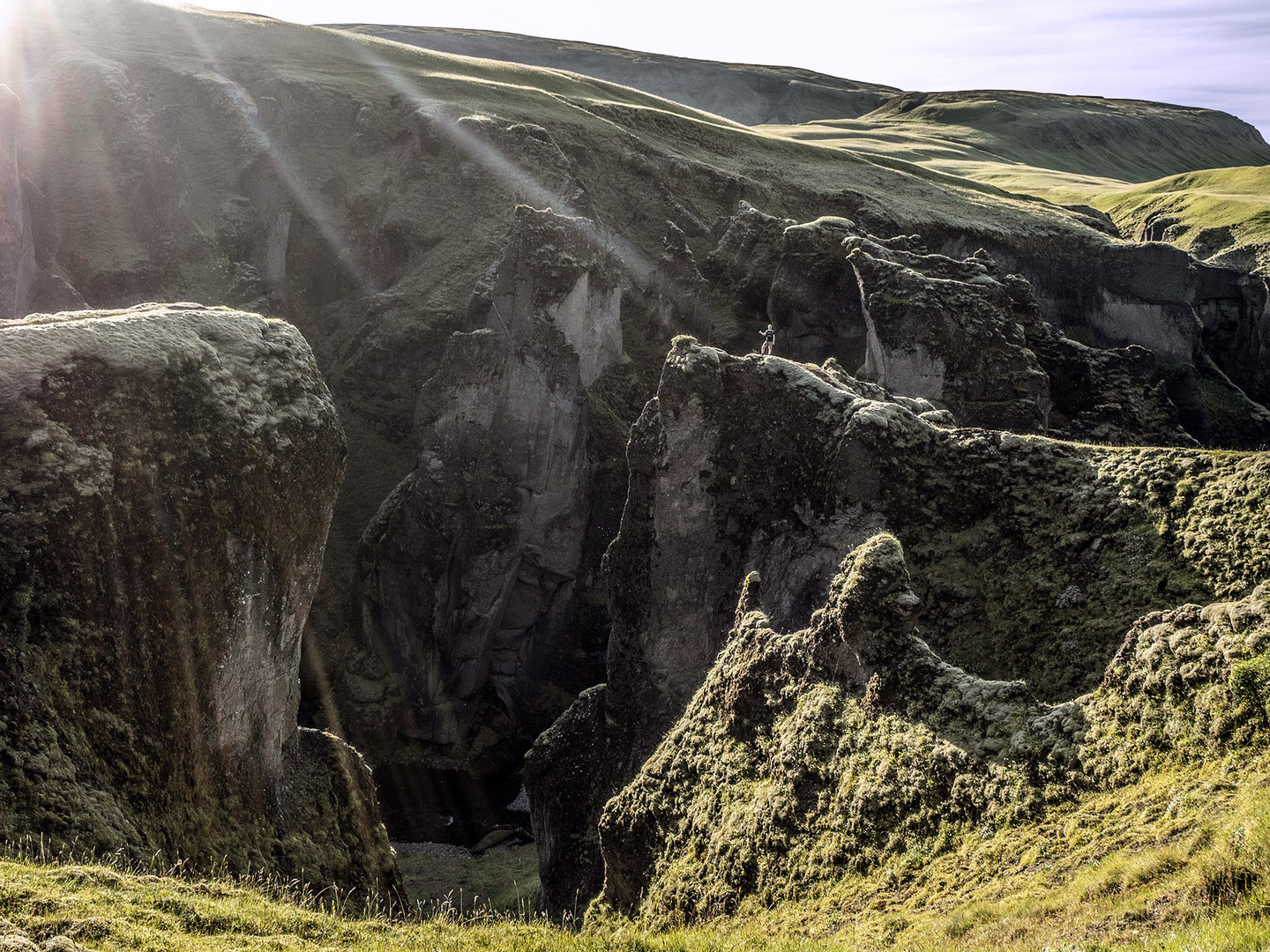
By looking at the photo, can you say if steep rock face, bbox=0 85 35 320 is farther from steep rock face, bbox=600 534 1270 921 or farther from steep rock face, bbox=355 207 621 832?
steep rock face, bbox=600 534 1270 921

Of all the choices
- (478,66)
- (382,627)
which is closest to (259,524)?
(382,627)

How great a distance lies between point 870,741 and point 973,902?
3.00m

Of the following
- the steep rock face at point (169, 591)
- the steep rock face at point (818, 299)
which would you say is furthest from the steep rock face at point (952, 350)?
the steep rock face at point (169, 591)

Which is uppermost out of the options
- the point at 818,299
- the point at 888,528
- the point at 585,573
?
the point at 818,299

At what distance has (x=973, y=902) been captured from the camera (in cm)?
1013

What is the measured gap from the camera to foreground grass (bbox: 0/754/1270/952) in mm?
8242

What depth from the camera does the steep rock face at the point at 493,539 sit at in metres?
37.2

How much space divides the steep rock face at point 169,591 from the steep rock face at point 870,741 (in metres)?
6.09

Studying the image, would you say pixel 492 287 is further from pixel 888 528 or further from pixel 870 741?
pixel 870 741

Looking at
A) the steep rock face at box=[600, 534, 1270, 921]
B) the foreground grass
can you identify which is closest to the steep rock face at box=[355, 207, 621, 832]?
the steep rock face at box=[600, 534, 1270, 921]

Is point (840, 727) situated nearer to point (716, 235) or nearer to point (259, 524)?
point (259, 524)

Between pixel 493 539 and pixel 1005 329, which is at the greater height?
pixel 1005 329

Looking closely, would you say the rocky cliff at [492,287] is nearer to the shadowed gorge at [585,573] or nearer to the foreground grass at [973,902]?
the shadowed gorge at [585,573]

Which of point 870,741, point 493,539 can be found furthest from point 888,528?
point 493,539
